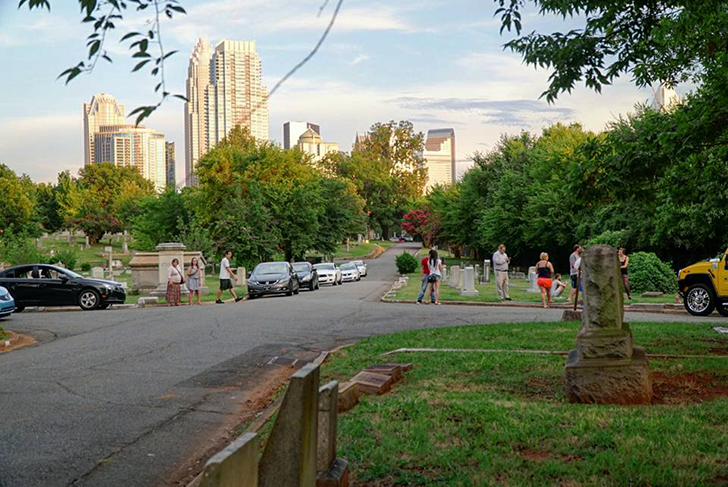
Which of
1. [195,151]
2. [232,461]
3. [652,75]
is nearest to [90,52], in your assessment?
[232,461]

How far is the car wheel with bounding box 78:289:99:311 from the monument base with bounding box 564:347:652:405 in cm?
2055

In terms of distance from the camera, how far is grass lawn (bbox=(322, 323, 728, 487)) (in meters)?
5.26

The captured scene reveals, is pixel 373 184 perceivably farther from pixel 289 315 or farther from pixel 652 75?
pixel 652 75

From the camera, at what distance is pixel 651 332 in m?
13.6

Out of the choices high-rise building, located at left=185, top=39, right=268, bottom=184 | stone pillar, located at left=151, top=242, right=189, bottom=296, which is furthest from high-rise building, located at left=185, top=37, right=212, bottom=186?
stone pillar, located at left=151, top=242, right=189, bottom=296

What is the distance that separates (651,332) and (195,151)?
164566 millimetres

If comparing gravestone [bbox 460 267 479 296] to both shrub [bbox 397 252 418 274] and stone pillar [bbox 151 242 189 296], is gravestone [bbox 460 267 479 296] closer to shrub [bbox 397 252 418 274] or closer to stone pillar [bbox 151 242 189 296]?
stone pillar [bbox 151 242 189 296]

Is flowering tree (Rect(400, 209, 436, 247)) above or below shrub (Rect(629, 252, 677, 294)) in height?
above

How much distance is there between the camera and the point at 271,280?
3162cm

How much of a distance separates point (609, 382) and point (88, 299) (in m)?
21.0

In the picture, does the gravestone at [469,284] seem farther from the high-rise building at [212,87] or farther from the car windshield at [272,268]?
the high-rise building at [212,87]

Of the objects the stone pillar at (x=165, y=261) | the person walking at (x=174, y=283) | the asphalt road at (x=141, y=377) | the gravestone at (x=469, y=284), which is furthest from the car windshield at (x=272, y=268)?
the asphalt road at (x=141, y=377)

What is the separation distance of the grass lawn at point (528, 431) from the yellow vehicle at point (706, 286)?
10.6 m

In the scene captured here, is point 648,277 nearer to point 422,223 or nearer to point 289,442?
point 289,442
